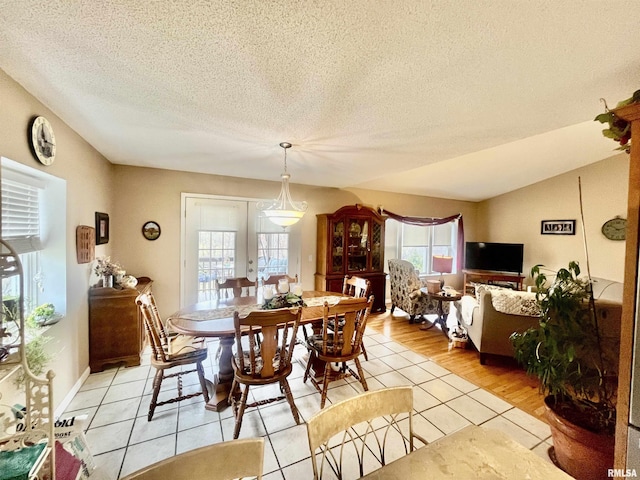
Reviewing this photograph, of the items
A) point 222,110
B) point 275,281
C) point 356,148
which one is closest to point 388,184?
point 356,148

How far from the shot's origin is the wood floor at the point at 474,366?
2.40 metres

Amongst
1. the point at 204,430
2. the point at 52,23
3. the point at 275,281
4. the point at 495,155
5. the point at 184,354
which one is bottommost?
the point at 204,430

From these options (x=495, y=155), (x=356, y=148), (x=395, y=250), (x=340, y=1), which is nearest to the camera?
(x=340, y=1)

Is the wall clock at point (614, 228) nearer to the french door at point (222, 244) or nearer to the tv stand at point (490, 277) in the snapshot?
the tv stand at point (490, 277)

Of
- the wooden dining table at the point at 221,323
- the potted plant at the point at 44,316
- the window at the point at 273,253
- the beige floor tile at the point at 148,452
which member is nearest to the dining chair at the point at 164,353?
the wooden dining table at the point at 221,323

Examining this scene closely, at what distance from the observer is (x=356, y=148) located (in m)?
2.67

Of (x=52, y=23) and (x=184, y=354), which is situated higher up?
(x=52, y=23)

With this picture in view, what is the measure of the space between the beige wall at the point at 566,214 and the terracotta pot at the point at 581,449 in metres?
4.60

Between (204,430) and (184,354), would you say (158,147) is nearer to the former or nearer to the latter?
(184,354)

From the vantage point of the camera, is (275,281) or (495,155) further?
(495,155)

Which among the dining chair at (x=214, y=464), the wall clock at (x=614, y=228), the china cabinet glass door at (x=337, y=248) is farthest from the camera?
the china cabinet glass door at (x=337, y=248)

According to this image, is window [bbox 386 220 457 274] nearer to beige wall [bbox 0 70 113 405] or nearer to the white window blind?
beige wall [bbox 0 70 113 405]

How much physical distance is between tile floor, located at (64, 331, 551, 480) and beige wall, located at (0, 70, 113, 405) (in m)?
0.37

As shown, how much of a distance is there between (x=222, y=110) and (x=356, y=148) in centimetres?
135
